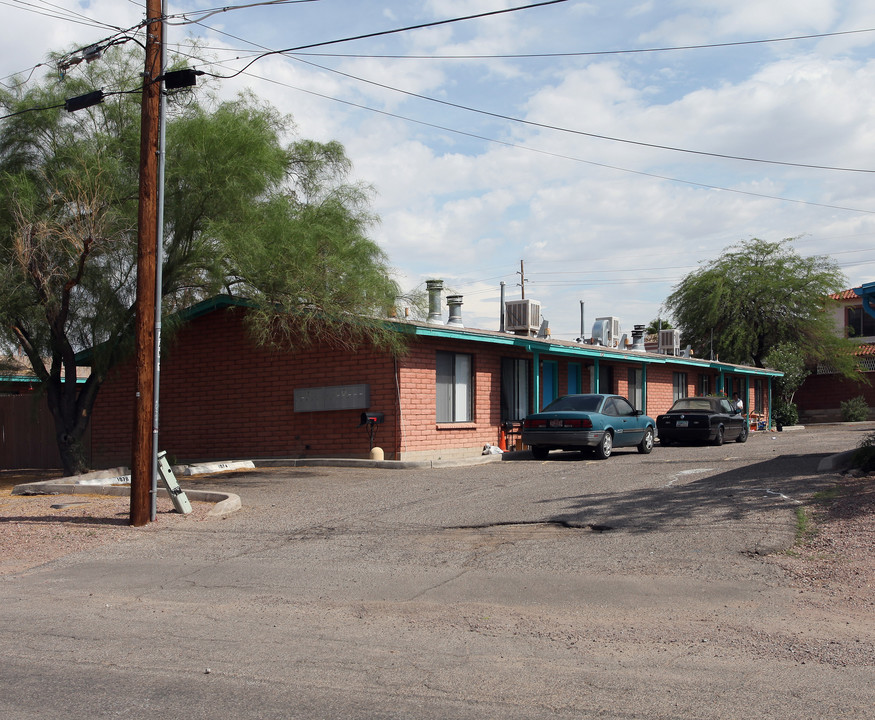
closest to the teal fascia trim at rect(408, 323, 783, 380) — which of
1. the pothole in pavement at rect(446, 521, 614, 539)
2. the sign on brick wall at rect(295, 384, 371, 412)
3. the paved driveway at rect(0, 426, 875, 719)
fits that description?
the sign on brick wall at rect(295, 384, 371, 412)

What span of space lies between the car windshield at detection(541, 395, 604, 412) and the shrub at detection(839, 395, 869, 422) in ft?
99.5

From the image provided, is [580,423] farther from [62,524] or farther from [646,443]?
[62,524]

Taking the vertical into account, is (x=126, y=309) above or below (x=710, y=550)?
above

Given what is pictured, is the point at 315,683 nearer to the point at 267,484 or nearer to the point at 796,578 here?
the point at 796,578

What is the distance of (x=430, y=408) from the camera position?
792 inches

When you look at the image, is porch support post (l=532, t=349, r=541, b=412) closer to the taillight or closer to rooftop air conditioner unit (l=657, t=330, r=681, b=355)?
the taillight

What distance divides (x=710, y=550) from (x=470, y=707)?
4.82m

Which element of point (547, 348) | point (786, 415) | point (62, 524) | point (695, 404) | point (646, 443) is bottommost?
point (62, 524)

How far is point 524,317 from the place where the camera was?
80.3 feet

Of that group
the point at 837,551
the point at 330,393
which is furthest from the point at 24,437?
the point at 837,551

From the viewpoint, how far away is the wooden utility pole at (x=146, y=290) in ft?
39.6

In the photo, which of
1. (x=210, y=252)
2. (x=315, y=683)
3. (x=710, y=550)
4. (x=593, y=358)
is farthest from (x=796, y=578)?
(x=593, y=358)

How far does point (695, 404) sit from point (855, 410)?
23.9 metres

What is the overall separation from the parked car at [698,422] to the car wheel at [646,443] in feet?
9.98
